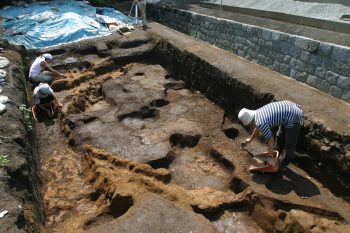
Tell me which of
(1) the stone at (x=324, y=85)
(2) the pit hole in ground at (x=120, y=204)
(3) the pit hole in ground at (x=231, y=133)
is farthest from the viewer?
(1) the stone at (x=324, y=85)

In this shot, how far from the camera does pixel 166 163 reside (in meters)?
4.33

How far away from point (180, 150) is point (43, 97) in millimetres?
3440

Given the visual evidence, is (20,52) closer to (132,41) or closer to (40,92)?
(40,92)

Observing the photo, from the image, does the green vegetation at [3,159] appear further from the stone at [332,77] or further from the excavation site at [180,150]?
the stone at [332,77]

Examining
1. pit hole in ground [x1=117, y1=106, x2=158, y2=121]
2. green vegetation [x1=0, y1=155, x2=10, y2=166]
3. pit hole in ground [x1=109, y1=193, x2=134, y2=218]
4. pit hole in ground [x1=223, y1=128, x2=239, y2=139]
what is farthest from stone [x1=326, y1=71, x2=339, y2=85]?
green vegetation [x1=0, y1=155, x2=10, y2=166]

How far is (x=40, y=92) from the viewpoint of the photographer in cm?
612

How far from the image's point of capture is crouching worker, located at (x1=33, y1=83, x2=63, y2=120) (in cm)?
606

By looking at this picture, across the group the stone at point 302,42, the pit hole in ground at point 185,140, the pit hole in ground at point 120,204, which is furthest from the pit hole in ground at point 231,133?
the pit hole in ground at point 120,204

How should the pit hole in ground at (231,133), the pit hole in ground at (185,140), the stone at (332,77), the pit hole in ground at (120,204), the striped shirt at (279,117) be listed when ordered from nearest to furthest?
the pit hole in ground at (120,204), the striped shirt at (279,117), the pit hole in ground at (185,140), the pit hole in ground at (231,133), the stone at (332,77)

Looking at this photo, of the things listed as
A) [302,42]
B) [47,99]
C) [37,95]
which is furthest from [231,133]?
[37,95]

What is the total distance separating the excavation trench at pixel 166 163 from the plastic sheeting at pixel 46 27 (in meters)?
2.49

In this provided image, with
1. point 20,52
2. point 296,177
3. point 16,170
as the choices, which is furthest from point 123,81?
point 296,177

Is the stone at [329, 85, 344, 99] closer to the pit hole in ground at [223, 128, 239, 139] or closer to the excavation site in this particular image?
the excavation site

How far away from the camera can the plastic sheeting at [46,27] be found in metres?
8.92
